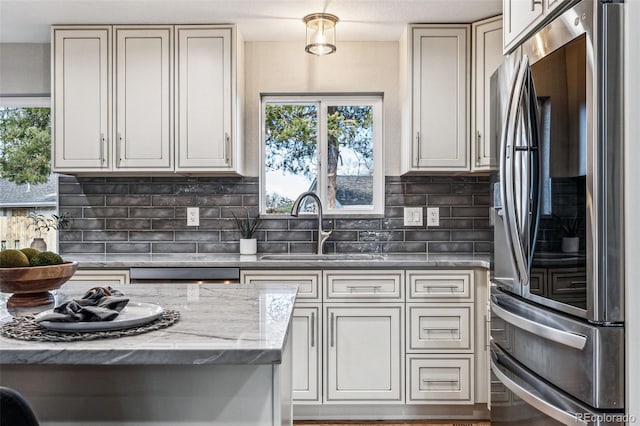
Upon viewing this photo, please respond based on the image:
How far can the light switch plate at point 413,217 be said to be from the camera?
313 centimetres

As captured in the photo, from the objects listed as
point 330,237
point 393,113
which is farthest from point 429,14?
point 330,237

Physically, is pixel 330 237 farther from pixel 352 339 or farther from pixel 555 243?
pixel 555 243

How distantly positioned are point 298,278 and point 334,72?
1430mm

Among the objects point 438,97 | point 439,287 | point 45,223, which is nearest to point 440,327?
point 439,287

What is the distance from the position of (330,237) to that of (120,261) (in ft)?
4.26

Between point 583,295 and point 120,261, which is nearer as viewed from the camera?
point 583,295

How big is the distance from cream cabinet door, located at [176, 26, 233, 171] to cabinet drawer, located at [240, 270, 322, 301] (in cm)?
70

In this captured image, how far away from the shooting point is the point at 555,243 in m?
1.48

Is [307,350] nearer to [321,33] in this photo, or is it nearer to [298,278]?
[298,278]

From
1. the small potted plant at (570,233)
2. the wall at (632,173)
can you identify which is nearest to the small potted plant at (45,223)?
the small potted plant at (570,233)

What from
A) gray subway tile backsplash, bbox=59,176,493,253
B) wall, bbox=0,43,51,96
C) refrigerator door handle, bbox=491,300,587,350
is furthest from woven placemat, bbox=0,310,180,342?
wall, bbox=0,43,51,96

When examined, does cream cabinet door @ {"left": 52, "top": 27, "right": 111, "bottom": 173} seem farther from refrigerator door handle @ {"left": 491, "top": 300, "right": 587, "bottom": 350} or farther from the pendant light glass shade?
refrigerator door handle @ {"left": 491, "top": 300, "right": 587, "bottom": 350}

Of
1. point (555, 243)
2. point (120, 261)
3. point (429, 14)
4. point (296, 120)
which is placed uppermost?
point (429, 14)

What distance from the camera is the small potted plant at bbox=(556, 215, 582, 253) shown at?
1.38 metres
